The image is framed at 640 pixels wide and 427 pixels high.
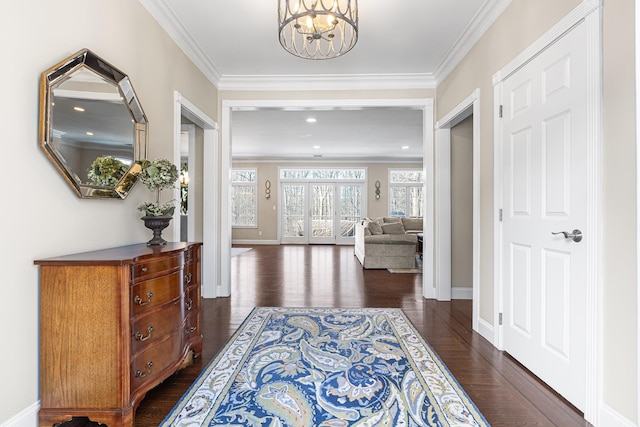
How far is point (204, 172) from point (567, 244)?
3671 millimetres

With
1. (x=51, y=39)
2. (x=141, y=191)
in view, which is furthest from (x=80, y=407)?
(x=51, y=39)

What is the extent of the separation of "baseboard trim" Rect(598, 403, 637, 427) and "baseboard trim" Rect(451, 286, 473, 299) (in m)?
2.48

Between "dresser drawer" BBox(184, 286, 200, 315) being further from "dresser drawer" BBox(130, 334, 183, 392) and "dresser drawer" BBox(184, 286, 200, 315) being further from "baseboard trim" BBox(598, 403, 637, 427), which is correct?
"baseboard trim" BBox(598, 403, 637, 427)

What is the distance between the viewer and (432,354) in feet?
7.88

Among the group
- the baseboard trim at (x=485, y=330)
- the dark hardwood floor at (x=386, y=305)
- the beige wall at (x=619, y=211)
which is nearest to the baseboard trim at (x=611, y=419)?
the beige wall at (x=619, y=211)

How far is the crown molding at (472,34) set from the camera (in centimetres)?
257

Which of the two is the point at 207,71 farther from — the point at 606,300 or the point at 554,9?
the point at 606,300

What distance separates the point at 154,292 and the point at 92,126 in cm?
104

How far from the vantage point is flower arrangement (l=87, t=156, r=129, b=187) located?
6.14 ft

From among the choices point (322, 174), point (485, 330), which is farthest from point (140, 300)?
point (322, 174)

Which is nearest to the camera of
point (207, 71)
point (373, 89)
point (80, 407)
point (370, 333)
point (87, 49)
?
point (80, 407)

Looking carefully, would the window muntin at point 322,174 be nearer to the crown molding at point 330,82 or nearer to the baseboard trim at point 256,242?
the baseboard trim at point 256,242

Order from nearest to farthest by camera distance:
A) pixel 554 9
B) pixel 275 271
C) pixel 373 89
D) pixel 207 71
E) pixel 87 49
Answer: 1. pixel 87 49
2. pixel 554 9
3. pixel 207 71
4. pixel 373 89
5. pixel 275 271

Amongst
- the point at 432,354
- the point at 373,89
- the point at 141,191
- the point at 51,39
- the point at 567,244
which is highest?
the point at 373,89
